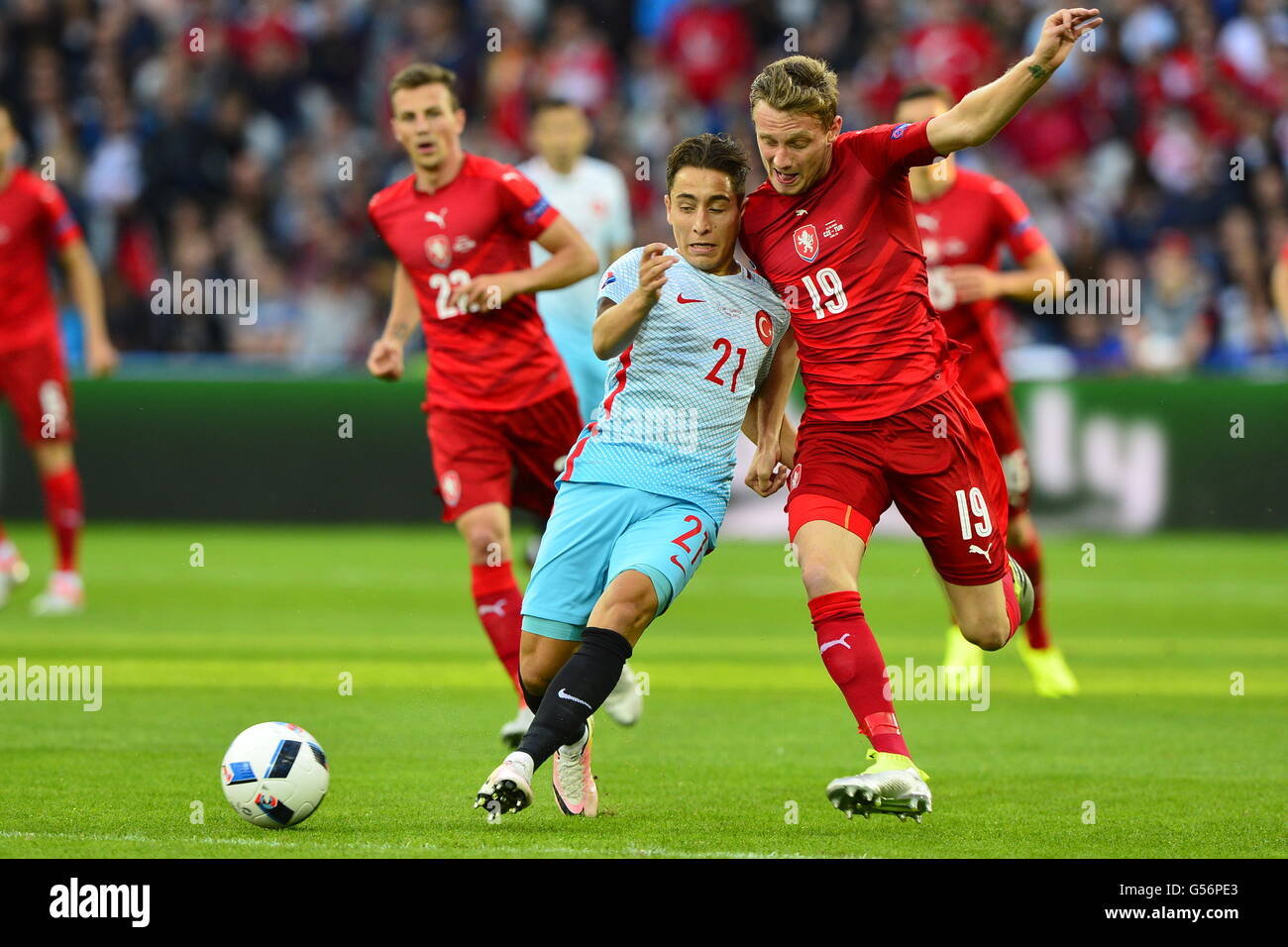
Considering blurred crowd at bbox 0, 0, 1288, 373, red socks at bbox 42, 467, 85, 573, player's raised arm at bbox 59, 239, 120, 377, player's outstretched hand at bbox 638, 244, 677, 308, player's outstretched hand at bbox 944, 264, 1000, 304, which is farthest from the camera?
blurred crowd at bbox 0, 0, 1288, 373

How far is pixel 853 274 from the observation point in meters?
6.25

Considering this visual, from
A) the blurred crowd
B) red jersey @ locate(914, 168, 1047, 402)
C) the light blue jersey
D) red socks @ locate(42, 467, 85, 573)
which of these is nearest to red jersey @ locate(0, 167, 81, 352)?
red socks @ locate(42, 467, 85, 573)

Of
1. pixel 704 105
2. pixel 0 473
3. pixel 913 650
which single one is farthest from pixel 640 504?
pixel 704 105

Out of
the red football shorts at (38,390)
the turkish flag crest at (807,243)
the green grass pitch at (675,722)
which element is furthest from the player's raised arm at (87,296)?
the turkish flag crest at (807,243)

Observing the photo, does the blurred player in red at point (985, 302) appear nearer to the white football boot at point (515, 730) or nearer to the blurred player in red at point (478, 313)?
the blurred player in red at point (478, 313)

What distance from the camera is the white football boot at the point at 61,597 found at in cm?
1186

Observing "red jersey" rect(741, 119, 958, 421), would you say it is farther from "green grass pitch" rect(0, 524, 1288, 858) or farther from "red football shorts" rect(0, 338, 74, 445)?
"red football shorts" rect(0, 338, 74, 445)

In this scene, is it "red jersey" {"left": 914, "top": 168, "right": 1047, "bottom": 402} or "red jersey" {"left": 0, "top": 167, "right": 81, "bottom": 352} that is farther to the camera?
"red jersey" {"left": 0, "top": 167, "right": 81, "bottom": 352}

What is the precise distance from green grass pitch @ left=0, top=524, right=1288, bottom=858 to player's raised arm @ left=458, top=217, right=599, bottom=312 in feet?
5.94

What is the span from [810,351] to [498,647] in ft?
6.63

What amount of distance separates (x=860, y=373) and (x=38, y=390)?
24.7 ft

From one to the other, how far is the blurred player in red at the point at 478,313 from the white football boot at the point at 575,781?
1422mm

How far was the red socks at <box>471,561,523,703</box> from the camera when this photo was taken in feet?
24.7
